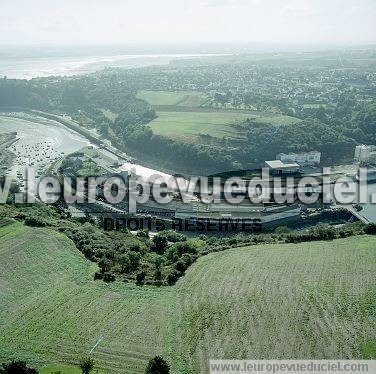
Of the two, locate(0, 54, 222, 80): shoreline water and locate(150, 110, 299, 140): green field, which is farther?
locate(0, 54, 222, 80): shoreline water

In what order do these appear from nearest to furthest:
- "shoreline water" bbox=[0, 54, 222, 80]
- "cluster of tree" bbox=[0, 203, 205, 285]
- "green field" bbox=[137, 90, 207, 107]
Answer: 1. "cluster of tree" bbox=[0, 203, 205, 285]
2. "green field" bbox=[137, 90, 207, 107]
3. "shoreline water" bbox=[0, 54, 222, 80]

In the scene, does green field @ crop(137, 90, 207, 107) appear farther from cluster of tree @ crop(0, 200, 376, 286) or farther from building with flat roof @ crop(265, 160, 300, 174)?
cluster of tree @ crop(0, 200, 376, 286)

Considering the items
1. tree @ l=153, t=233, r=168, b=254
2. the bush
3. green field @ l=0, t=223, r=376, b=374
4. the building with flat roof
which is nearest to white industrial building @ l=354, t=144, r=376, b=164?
the building with flat roof

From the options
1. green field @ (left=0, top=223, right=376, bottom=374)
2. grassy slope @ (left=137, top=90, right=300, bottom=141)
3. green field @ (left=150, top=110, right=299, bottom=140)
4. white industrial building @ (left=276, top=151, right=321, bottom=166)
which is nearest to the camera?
green field @ (left=0, top=223, right=376, bottom=374)

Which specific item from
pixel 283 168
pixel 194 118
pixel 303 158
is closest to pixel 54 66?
pixel 194 118

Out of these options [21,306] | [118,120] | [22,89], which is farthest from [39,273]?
[22,89]

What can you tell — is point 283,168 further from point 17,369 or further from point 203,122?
point 17,369

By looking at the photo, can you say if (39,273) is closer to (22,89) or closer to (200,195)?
(200,195)

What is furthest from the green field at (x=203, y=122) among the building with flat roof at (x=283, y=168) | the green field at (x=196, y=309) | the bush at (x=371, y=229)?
the green field at (x=196, y=309)
